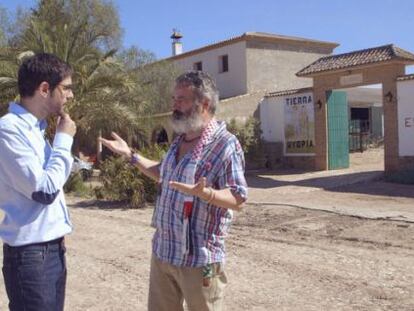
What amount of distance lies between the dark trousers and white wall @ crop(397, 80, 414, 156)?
1612 cm

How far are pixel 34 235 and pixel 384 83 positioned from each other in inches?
663

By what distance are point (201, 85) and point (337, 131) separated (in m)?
18.7

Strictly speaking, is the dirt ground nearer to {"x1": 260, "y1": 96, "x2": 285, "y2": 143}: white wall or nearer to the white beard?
the white beard

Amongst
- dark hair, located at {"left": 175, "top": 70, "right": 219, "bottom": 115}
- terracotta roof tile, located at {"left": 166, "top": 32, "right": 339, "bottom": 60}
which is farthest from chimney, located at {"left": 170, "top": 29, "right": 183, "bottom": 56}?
dark hair, located at {"left": 175, "top": 70, "right": 219, "bottom": 115}

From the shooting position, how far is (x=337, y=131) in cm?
2119

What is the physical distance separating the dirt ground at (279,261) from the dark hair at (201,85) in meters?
2.73

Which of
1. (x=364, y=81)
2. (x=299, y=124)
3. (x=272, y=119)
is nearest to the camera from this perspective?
(x=364, y=81)

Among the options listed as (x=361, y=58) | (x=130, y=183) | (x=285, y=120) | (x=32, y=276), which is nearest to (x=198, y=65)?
(x=285, y=120)

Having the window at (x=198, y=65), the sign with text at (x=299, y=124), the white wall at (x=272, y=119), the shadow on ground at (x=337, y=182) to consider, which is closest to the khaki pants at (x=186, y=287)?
the shadow on ground at (x=337, y=182)

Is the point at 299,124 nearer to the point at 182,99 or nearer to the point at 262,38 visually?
the point at 262,38

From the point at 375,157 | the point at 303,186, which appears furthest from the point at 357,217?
the point at 375,157

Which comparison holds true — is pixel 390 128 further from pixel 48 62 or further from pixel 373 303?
pixel 48 62

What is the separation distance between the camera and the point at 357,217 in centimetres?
1062

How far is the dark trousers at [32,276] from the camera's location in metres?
2.63
